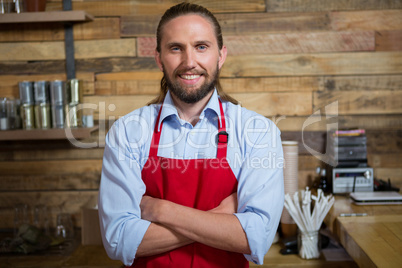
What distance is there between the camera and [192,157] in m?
1.45

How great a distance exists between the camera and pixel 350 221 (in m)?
1.89

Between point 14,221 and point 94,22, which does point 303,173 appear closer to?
point 94,22

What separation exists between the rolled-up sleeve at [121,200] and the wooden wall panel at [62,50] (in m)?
1.16

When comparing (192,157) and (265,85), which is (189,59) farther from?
(265,85)

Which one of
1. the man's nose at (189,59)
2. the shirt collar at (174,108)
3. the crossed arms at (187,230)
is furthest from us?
the shirt collar at (174,108)

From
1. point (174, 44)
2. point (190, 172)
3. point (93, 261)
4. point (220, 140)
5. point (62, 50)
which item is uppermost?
point (62, 50)

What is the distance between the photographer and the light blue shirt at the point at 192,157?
4.24 ft

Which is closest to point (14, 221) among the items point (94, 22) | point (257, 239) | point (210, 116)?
point (94, 22)

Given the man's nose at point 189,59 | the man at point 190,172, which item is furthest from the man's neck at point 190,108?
the man's nose at point 189,59

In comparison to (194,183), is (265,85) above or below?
above

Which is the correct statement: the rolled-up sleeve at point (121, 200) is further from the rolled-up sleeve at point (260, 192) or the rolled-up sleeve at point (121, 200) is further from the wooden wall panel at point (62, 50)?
the wooden wall panel at point (62, 50)

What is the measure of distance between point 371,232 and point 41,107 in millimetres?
1767

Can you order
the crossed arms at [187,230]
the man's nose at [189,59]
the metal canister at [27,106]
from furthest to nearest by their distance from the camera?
the metal canister at [27,106] < the man's nose at [189,59] < the crossed arms at [187,230]

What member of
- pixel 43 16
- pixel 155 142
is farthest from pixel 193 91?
pixel 43 16
